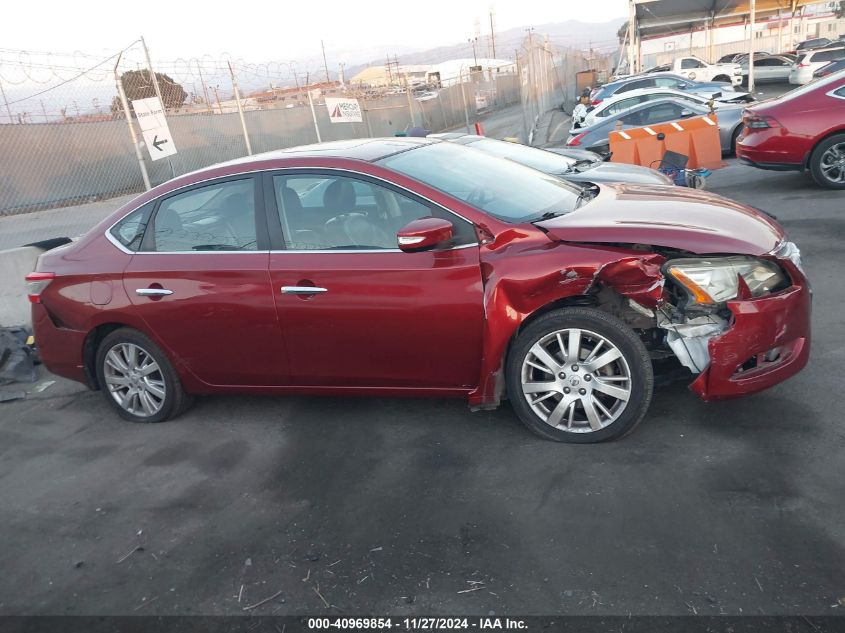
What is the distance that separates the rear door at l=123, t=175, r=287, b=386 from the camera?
4434 millimetres

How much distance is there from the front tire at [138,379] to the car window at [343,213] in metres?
1.33

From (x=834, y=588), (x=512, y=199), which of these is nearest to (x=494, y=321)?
(x=512, y=199)

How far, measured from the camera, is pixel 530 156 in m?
7.70

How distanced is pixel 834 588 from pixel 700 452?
1.08 m

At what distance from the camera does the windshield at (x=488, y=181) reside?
4.24 metres

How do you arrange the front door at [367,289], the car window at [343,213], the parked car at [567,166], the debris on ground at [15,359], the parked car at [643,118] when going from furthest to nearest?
the parked car at [643,118]
the parked car at [567,166]
the debris on ground at [15,359]
the car window at [343,213]
the front door at [367,289]

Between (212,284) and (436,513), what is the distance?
2014mm

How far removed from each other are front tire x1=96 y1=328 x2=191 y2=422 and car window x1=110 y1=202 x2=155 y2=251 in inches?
22.7

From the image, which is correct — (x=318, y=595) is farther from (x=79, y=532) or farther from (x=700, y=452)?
(x=700, y=452)

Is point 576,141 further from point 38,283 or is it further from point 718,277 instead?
point 38,283

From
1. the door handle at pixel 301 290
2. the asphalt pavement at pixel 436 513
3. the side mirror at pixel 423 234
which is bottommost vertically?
the asphalt pavement at pixel 436 513

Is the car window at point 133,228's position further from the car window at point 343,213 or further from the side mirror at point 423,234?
the side mirror at point 423,234

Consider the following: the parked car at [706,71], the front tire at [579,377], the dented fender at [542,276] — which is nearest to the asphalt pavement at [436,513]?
the front tire at [579,377]

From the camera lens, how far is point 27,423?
216 inches
